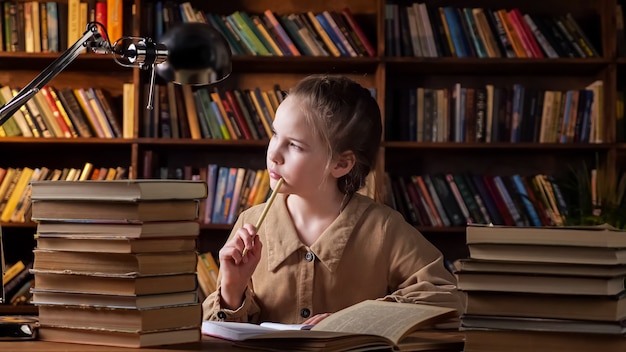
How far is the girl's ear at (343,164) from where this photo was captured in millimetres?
2039

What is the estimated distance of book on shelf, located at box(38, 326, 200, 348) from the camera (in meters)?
1.18

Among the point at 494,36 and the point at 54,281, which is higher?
the point at 494,36

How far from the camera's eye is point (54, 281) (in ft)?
4.05

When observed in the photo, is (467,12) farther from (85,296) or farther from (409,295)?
(85,296)

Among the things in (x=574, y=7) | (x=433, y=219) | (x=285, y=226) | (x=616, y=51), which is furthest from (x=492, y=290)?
(x=574, y=7)

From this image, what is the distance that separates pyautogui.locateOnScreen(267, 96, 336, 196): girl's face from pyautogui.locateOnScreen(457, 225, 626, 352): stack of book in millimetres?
801

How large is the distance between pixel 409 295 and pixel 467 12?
2.18m

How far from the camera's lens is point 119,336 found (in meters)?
1.19

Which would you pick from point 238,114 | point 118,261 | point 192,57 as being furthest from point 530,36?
point 118,261

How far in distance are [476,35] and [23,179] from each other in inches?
77.0

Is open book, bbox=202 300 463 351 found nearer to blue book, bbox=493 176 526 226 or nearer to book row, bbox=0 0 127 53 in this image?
blue book, bbox=493 176 526 226

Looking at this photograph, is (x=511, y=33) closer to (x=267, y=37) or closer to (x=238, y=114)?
(x=267, y=37)

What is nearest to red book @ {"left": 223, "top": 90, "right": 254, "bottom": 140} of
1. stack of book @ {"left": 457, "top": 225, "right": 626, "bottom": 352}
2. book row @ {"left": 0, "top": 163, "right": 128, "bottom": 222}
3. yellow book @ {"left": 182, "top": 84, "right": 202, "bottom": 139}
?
yellow book @ {"left": 182, "top": 84, "right": 202, "bottom": 139}

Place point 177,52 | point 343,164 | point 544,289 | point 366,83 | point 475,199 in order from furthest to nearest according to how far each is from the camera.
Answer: point 366,83, point 475,199, point 343,164, point 177,52, point 544,289
